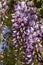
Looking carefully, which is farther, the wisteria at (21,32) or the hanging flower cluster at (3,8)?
the hanging flower cluster at (3,8)

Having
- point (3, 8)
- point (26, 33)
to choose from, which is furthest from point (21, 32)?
point (3, 8)

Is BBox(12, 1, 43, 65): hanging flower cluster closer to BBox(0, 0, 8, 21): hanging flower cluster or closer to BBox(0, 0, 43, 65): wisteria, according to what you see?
BBox(0, 0, 43, 65): wisteria

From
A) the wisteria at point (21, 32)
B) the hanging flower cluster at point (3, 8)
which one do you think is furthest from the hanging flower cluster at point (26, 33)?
the hanging flower cluster at point (3, 8)

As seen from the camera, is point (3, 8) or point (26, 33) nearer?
point (26, 33)

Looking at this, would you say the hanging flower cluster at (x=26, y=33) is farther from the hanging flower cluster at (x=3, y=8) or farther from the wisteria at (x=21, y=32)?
the hanging flower cluster at (x=3, y=8)

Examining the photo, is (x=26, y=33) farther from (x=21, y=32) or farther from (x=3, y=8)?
(x=3, y=8)

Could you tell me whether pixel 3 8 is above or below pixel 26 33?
above

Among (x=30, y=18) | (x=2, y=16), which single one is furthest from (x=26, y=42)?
(x=2, y=16)

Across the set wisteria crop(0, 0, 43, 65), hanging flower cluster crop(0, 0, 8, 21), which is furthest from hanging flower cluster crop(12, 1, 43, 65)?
hanging flower cluster crop(0, 0, 8, 21)

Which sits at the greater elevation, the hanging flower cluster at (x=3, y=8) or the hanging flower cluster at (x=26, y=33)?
the hanging flower cluster at (x=3, y=8)

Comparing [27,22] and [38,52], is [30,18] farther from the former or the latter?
[38,52]
